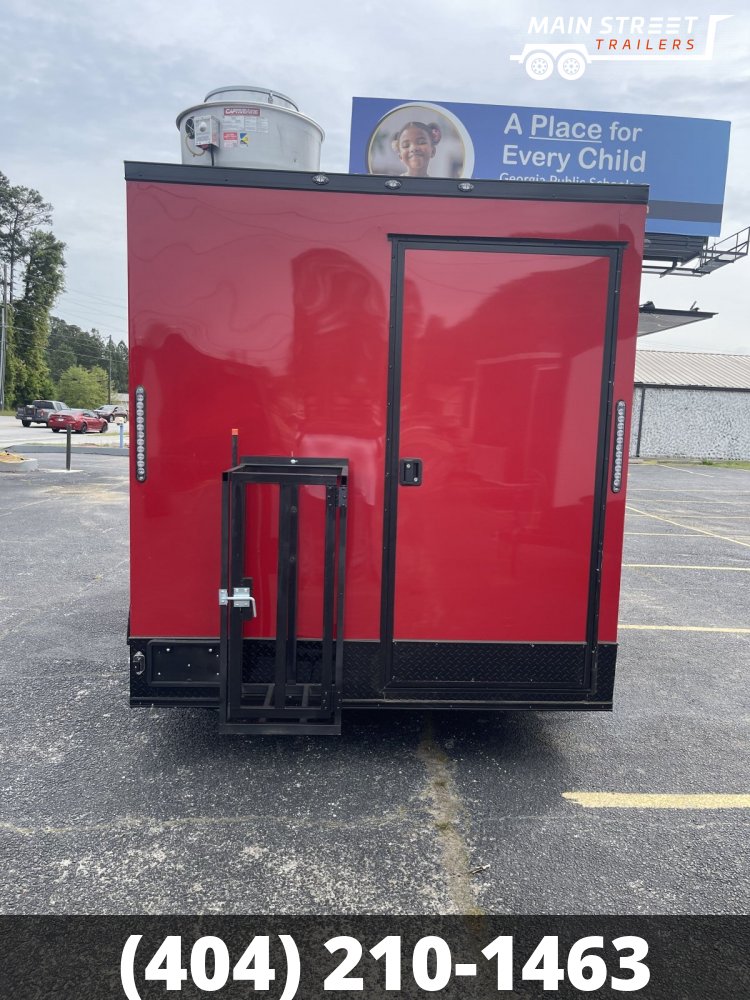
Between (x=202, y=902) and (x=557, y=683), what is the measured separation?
76.5 inches

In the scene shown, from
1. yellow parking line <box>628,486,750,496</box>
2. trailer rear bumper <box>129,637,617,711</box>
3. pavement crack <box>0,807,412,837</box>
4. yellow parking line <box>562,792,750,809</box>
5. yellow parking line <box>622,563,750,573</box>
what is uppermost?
trailer rear bumper <box>129,637,617,711</box>

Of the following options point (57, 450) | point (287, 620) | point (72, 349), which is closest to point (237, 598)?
point (287, 620)

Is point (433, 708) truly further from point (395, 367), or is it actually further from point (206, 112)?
point (206, 112)

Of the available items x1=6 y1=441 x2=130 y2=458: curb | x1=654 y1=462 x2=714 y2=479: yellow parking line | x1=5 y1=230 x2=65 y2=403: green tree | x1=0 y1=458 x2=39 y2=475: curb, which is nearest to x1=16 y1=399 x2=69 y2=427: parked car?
x1=6 y1=441 x2=130 y2=458: curb

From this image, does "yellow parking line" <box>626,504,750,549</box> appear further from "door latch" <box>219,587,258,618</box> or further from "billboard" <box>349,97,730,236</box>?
"door latch" <box>219,587,258,618</box>

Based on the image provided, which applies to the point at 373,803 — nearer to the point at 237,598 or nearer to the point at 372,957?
the point at 372,957

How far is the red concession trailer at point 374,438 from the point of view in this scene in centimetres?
325

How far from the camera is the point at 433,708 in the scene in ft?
11.4

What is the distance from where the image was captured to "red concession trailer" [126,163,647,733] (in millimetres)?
3250

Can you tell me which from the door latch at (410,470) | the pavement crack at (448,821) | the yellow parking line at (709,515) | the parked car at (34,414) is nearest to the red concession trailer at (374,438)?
the door latch at (410,470)

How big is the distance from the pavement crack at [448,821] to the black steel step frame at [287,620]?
586 millimetres

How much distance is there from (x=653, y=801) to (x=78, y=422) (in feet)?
121

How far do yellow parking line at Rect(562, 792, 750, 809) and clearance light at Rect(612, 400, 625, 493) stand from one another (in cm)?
151

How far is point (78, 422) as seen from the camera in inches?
1406
